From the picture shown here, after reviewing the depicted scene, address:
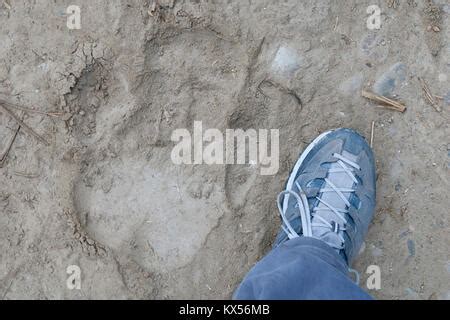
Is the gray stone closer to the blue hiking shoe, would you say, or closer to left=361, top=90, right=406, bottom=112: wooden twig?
left=361, top=90, right=406, bottom=112: wooden twig

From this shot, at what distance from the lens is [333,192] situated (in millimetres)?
2229

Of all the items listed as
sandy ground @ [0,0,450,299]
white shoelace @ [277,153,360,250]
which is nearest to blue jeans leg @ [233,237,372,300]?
white shoelace @ [277,153,360,250]

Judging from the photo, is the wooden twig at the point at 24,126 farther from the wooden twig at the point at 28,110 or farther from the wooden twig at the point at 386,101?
the wooden twig at the point at 386,101

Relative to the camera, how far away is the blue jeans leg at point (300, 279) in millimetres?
1688

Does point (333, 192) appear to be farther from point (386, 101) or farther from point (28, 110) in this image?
point (28, 110)

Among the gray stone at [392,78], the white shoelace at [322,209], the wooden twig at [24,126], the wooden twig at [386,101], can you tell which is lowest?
the white shoelace at [322,209]

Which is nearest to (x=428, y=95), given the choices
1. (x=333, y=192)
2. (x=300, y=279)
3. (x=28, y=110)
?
(x=333, y=192)

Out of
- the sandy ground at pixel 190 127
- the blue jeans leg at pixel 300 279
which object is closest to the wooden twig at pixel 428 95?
the sandy ground at pixel 190 127

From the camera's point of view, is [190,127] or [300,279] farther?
[190,127]

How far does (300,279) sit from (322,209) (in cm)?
53

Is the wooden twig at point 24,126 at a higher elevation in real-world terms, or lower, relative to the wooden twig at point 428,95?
lower

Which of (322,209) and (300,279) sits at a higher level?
(300,279)

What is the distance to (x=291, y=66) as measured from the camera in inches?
85.0

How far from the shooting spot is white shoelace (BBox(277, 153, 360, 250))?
6.86 ft
